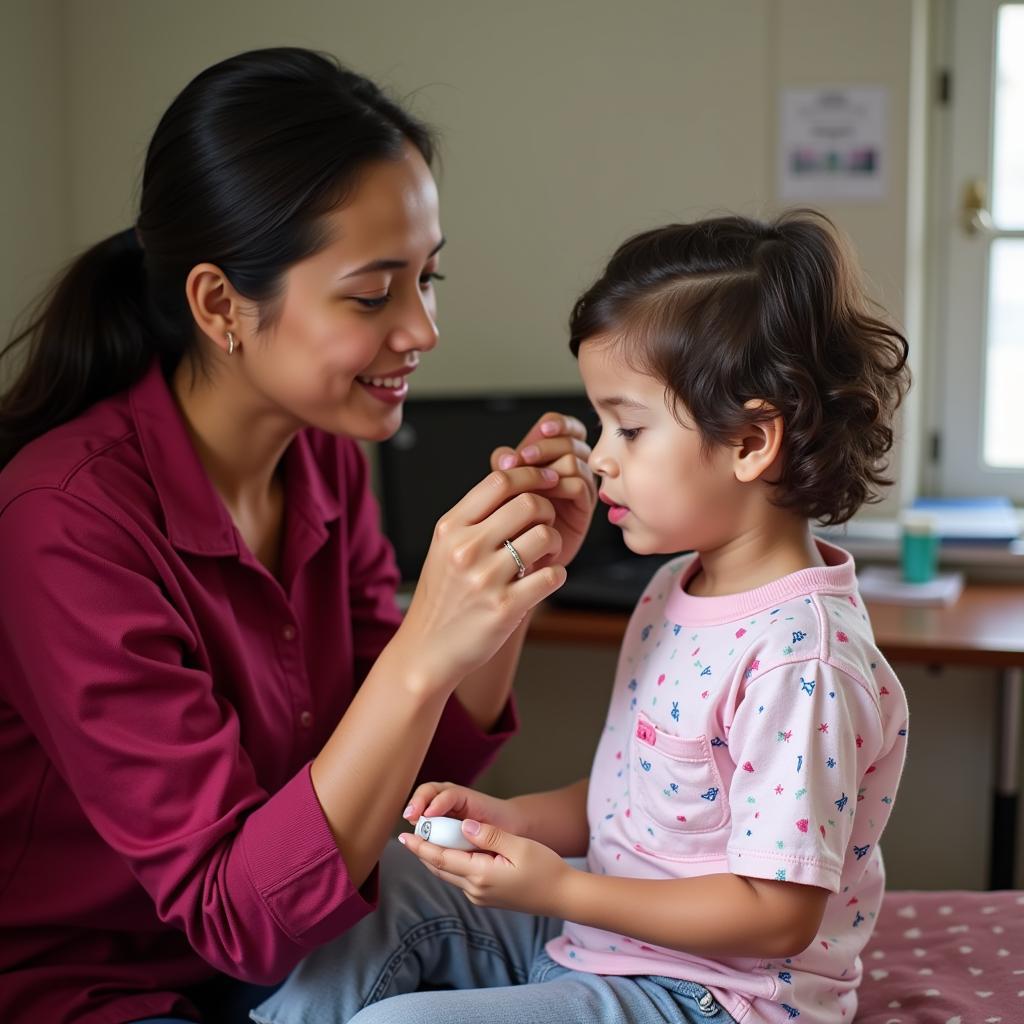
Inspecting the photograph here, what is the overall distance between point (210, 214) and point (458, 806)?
634 millimetres

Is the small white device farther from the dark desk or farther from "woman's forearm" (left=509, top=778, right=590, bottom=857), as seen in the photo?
the dark desk

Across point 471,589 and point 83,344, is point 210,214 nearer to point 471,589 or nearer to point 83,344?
point 83,344

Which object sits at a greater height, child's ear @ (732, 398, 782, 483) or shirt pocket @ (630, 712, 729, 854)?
child's ear @ (732, 398, 782, 483)

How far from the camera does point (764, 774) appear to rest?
3.49 ft

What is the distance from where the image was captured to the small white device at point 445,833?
1.10m

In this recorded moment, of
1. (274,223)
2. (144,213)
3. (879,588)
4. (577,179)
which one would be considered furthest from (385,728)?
(577,179)

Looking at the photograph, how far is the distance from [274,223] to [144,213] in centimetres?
19

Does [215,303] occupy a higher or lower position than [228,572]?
higher

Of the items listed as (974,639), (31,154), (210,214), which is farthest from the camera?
(31,154)

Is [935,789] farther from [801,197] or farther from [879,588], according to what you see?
[801,197]

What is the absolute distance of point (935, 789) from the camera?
2.49m

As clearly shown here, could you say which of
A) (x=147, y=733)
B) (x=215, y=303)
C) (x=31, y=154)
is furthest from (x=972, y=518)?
(x=31, y=154)

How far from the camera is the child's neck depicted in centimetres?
120

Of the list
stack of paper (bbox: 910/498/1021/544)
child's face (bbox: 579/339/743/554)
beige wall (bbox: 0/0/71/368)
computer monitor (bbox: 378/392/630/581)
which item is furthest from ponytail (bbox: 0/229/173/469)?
stack of paper (bbox: 910/498/1021/544)
